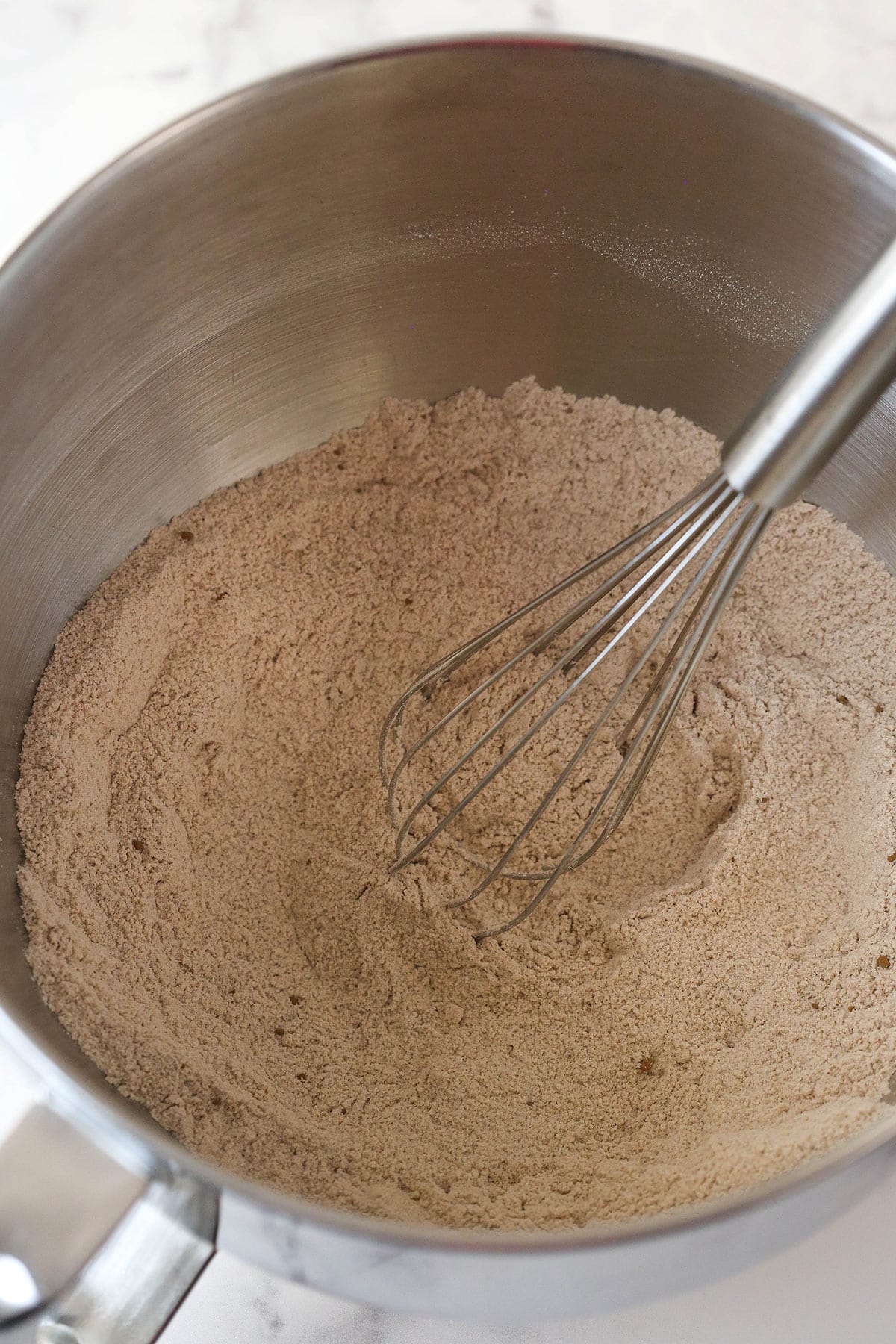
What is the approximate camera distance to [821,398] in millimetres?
535

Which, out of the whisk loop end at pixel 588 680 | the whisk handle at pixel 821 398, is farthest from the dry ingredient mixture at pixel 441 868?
the whisk handle at pixel 821 398

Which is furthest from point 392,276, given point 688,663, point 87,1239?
point 87,1239

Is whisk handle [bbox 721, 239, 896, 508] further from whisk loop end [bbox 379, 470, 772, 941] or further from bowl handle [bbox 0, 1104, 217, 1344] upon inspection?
bowl handle [bbox 0, 1104, 217, 1344]

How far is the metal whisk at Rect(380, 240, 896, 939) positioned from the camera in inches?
20.9

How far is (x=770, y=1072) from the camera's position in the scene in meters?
0.70

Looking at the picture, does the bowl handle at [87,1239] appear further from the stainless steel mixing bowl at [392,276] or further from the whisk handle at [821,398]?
the whisk handle at [821,398]

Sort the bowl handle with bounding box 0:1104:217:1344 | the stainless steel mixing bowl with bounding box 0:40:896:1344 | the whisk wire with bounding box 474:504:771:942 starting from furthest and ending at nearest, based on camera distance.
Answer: the stainless steel mixing bowl with bounding box 0:40:896:1344 → the whisk wire with bounding box 474:504:771:942 → the bowl handle with bounding box 0:1104:217:1344

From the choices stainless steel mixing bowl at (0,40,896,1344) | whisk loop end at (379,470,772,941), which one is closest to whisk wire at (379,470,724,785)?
whisk loop end at (379,470,772,941)

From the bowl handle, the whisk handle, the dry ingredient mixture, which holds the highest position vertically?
the whisk handle

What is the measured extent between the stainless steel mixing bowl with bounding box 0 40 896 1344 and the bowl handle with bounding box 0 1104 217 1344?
0.26 feet

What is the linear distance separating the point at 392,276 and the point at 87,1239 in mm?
700

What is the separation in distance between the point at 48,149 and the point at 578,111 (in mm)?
495

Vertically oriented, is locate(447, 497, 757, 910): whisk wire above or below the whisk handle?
below

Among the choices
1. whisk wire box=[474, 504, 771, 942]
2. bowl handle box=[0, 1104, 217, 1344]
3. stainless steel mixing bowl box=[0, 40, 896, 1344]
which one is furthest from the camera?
stainless steel mixing bowl box=[0, 40, 896, 1344]
